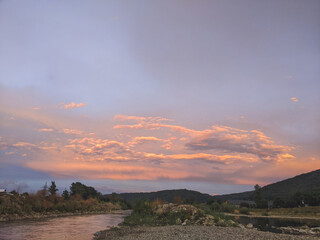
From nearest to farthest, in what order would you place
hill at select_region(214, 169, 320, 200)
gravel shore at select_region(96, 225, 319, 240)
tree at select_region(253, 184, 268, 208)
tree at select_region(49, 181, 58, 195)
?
gravel shore at select_region(96, 225, 319, 240) → tree at select_region(49, 181, 58, 195) → tree at select_region(253, 184, 268, 208) → hill at select_region(214, 169, 320, 200)

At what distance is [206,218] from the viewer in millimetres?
33156

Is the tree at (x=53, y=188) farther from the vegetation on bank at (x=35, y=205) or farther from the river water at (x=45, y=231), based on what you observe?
the river water at (x=45, y=231)

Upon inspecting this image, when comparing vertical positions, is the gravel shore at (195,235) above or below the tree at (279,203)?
above

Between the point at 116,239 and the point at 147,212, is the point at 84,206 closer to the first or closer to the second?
the point at 147,212

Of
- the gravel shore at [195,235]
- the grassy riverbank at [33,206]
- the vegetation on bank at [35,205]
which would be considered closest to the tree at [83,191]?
the vegetation on bank at [35,205]

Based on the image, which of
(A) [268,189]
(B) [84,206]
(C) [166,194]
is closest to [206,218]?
(B) [84,206]

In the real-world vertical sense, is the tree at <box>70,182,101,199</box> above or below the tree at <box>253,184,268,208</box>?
above

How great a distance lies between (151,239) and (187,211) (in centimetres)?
1693

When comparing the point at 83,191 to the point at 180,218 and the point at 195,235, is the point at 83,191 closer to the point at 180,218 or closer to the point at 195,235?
the point at 180,218

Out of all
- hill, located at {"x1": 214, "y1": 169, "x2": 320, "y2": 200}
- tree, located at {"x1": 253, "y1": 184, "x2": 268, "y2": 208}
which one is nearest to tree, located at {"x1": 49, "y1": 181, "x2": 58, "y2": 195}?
tree, located at {"x1": 253, "y1": 184, "x2": 268, "y2": 208}

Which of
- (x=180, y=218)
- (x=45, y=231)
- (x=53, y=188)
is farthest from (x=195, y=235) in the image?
(x=53, y=188)

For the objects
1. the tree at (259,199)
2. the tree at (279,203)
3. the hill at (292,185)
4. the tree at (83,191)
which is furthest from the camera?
the hill at (292,185)

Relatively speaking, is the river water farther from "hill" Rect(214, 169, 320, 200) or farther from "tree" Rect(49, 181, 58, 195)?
"hill" Rect(214, 169, 320, 200)

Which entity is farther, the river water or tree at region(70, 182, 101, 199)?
tree at region(70, 182, 101, 199)
